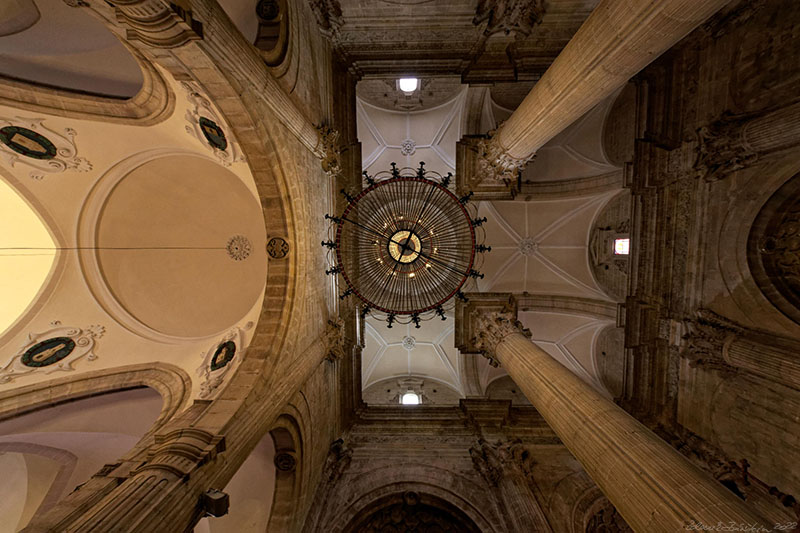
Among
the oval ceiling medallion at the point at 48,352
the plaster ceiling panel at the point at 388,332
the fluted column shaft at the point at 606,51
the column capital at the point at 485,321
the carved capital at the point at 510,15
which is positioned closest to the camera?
the fluted column shaft at the point at 606,51

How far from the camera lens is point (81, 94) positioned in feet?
19.3

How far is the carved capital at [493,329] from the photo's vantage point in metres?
8.37

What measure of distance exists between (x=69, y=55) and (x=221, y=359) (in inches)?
238

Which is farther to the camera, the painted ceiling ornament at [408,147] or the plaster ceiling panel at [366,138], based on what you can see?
the painted ceiling ornament at [408,147]

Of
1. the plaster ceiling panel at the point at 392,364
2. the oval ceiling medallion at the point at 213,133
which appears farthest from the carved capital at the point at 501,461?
the oval ceiling medallion at the point at 213,133

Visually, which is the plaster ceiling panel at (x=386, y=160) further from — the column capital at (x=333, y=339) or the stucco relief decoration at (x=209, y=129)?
the column capital at (x=333, y=339)

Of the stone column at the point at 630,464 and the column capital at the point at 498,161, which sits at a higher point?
the column capital at the point at 498,161

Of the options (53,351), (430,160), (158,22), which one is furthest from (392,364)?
(158,22)

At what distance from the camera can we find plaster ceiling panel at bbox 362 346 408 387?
1526 cm

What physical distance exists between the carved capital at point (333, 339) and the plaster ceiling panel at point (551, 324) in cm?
771

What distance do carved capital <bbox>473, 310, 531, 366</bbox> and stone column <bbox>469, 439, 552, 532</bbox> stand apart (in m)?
2.48

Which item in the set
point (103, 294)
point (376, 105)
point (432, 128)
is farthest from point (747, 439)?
point (103, 294)

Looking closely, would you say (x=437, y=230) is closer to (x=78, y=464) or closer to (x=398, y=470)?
(x=398, y=470)

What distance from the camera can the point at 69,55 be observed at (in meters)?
5.54
